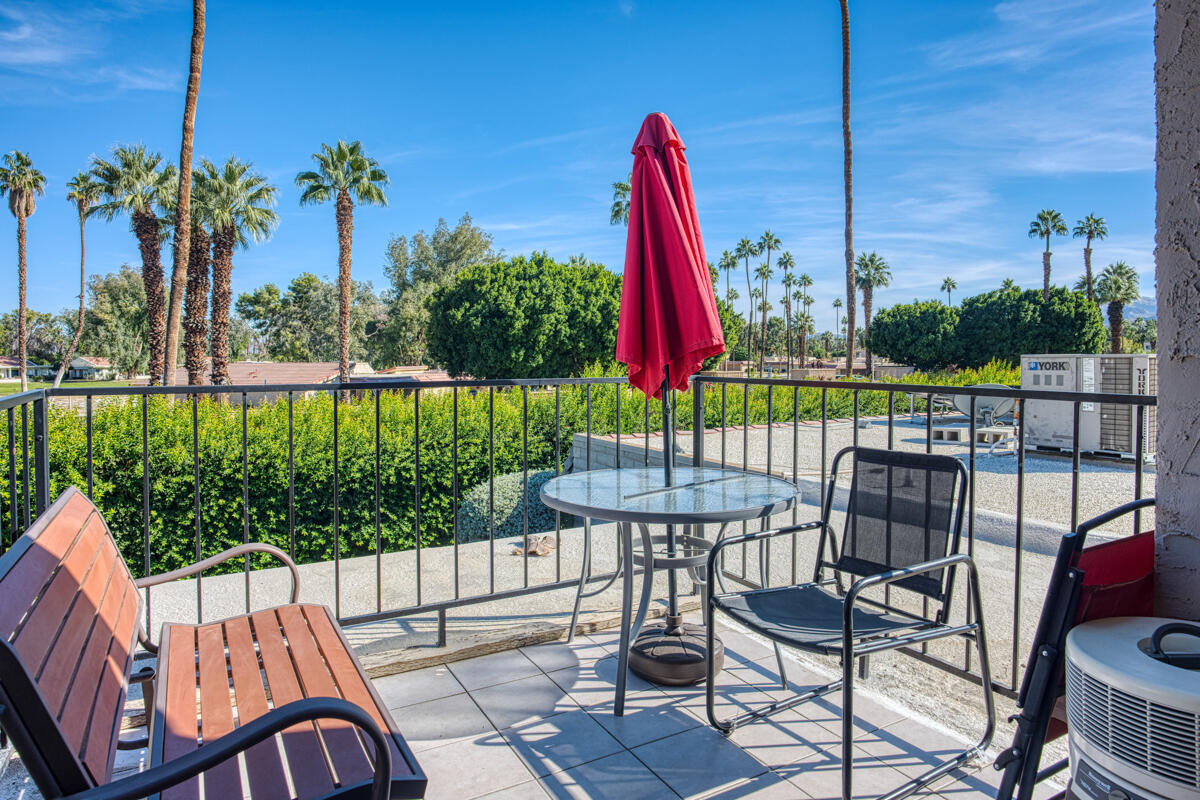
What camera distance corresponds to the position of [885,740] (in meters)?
2.02

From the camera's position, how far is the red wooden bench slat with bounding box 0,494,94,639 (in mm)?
973

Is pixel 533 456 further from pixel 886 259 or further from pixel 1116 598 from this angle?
pixel 886 259

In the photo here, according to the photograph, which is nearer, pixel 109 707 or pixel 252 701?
pixel 109 707

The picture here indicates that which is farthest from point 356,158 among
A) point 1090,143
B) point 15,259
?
point 1090,143

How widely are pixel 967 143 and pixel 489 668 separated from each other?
173ft

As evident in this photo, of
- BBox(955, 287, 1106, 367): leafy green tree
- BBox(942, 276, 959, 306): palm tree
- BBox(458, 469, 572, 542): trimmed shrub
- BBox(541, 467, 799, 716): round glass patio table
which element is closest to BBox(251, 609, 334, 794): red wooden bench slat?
BBox(541, 467, 799, 716): round glass patio table

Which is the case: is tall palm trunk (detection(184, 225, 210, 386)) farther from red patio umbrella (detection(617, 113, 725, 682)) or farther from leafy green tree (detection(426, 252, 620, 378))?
red patio umbrella (detection(617, 113, 725, 682))

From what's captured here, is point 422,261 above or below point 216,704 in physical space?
above

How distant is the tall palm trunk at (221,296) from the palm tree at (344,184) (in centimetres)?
300

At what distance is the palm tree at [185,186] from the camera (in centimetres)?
1372

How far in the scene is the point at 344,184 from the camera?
74.7ft

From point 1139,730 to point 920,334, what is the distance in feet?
134

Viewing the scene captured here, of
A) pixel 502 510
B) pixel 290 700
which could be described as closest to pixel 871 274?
pixel 502 510

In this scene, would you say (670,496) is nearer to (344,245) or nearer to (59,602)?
(59,602)
